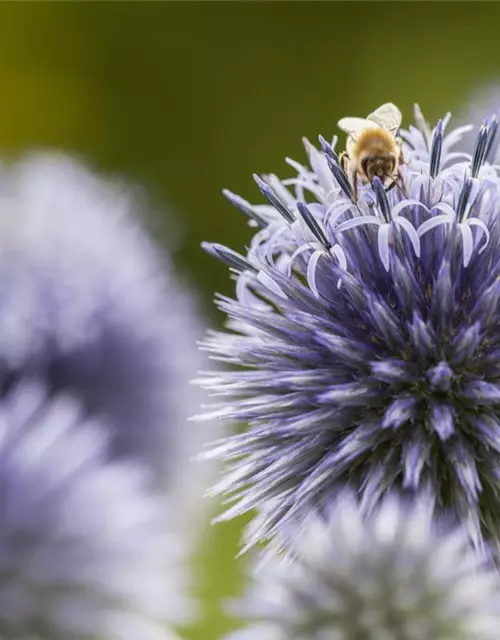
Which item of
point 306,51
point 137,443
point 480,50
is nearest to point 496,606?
point 137,443

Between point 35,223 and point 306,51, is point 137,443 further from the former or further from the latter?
point 306,51

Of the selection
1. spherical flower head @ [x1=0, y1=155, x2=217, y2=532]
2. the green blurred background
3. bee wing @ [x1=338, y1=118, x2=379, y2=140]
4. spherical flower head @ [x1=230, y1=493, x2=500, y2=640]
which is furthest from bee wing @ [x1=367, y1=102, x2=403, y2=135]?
the green blurred background

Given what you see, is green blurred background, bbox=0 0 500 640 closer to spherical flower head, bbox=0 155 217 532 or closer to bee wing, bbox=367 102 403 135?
spherical flower head, bbox=0 155 217 532

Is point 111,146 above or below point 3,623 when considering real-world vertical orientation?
above

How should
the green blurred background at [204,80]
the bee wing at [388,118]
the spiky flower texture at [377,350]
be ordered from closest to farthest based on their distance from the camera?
1. the spiky flower texture at [377,350]
2. the bee wing at [388,118]
3. the green blurred background at [204,80]

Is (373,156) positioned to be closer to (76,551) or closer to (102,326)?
(76,551)

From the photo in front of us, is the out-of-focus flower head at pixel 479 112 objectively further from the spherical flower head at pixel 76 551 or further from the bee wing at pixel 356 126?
the spherical flower head at pixel 76 551

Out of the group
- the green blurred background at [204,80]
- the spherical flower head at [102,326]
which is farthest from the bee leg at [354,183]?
the green blurred background at [204,80]

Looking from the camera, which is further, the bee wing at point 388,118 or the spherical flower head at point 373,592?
the bee wing at point 388,118

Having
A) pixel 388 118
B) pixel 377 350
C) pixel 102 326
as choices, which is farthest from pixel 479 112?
pixel 102 326
